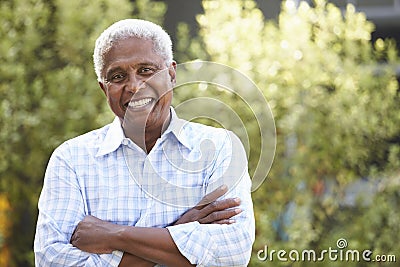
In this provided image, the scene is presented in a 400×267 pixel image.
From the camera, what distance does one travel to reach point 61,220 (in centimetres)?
229

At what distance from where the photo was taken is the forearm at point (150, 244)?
2.21 m

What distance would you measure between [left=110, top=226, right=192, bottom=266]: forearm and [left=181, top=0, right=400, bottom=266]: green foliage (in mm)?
2188

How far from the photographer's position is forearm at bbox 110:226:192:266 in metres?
2.21

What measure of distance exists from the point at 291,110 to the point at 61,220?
93.2 inches

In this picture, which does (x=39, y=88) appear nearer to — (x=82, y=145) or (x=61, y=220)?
(x=82, y=145)

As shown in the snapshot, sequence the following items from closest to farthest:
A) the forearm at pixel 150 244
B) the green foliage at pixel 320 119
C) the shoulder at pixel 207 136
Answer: the forearm at pixel 150 244
the shoulder at pixel 207 136
the green foliage at pixel 320 119

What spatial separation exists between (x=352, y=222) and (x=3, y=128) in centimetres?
214

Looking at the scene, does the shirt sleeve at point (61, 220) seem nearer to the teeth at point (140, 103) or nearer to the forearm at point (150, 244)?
the forearm at point (150, 244)

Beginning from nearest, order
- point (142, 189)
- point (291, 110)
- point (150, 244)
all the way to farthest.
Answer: point (150, 244) < point (142, 189) < point (291, 110)

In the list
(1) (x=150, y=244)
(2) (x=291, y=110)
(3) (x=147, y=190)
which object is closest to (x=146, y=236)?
(1) (x=150, y=244)

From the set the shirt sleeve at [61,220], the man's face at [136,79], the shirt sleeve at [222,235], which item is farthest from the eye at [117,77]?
the shirt sleeve at [222,235]

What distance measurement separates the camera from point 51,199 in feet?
7.60

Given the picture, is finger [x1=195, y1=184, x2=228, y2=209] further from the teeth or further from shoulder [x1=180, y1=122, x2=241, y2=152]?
the teeth

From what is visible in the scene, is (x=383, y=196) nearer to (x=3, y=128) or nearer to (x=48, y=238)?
(x=3, y=128)
